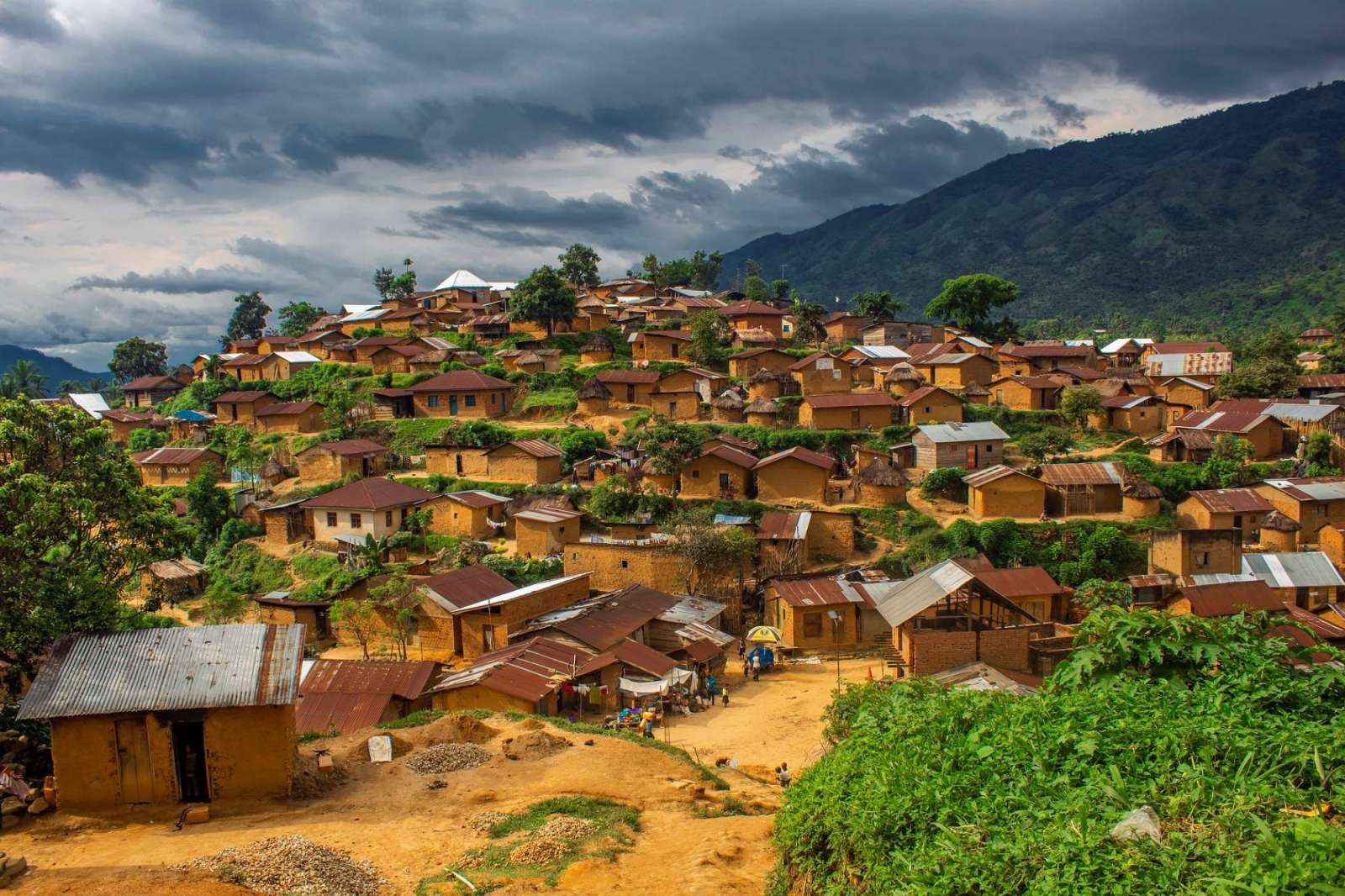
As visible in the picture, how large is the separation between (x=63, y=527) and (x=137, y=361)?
7949 centimetres

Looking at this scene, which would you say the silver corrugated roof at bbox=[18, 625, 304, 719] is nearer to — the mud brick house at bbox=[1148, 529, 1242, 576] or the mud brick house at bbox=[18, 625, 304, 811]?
the mud brick house at bbox=[18, 625, 304, 811]

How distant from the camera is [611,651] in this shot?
23484mm

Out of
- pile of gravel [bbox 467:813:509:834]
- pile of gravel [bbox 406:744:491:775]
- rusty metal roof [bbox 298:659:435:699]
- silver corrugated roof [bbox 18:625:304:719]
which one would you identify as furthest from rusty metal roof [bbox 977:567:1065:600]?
silver corrugated roof [bbox 18:625:304:719]

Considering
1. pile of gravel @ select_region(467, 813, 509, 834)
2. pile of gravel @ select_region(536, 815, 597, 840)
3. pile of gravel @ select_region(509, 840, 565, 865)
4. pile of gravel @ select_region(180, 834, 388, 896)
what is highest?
pile of gravel @ select_region(180, 834, 388, 896)

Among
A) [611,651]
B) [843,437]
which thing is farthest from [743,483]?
[611,651]

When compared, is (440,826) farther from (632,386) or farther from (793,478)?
(632,386)

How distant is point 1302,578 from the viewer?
1134 inches

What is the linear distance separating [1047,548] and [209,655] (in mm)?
30099

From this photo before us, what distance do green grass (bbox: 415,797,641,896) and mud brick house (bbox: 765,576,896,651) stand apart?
15.8 m

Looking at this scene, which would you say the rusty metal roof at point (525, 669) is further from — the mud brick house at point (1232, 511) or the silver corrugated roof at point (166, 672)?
the mud brick house at point (1232, 511)

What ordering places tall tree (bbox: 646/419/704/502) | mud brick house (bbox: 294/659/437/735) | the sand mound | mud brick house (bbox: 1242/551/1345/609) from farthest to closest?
tall tree (bbox: 646/419/704/502) < mud brick house (bbox: 1242/551/1345/609) < mud brick house (bbox: 294/659/437/735) < the sand mound

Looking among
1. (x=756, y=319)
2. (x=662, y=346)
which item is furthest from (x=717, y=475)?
(x=756, y=319)

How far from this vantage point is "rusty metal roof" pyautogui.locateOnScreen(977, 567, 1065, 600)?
27453mm

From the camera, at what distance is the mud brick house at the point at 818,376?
46.7m
